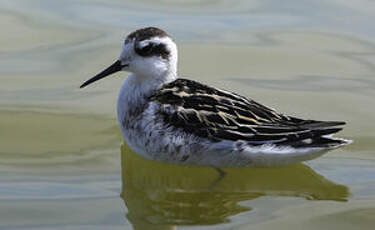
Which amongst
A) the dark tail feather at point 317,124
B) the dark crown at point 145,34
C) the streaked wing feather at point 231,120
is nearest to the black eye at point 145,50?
the dark crown at point 145,34

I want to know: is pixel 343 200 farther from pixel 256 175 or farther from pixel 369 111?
pixel 369 111

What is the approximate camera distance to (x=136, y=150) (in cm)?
919

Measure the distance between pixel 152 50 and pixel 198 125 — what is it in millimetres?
1238

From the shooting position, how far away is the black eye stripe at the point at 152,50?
9.27 metres

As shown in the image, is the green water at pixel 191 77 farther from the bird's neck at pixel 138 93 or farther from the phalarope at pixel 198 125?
the bird's neck at pixel 138 93

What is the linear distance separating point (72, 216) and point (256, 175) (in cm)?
230

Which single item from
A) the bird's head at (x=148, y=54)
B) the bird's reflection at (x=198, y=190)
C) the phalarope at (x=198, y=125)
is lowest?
the bird's reflection at (x=198, y=190)

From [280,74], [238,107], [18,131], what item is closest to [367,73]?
[280,74]

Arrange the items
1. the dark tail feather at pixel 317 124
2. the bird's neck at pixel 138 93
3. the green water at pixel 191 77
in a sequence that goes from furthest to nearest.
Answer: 1. the bird's neck at pixel 138 93
2. the dark tail feather at pixel 317 124
3. the green water at pixel 191 77

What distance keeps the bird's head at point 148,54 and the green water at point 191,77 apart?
3.49 ft

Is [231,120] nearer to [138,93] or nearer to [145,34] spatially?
[138,93]

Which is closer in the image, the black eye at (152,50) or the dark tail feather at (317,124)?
the dark tail feather at (317,124)

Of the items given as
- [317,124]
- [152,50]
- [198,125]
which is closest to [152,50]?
[152,50]

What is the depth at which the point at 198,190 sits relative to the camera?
857 centimetres
